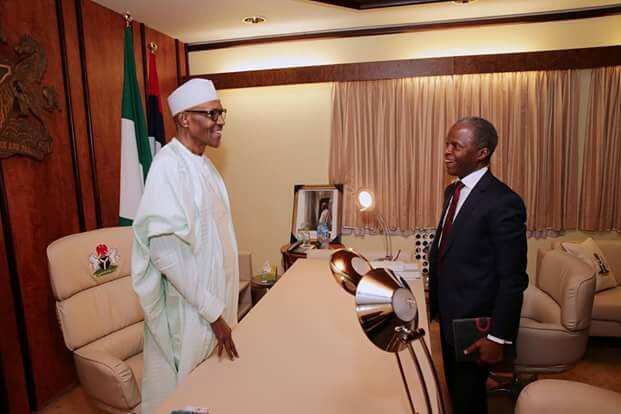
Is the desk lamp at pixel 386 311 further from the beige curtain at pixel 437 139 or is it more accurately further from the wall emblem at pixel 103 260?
the beige curtain at pixel 437 139

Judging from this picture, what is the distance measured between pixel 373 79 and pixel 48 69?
7.93 ft

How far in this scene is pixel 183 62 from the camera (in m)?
3.81

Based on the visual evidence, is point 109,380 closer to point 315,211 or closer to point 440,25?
point 315,211

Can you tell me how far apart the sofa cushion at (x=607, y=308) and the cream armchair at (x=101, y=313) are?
3006 millimetres

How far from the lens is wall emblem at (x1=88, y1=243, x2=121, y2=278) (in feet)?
7.16

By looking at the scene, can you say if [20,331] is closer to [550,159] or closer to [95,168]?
[95,168]

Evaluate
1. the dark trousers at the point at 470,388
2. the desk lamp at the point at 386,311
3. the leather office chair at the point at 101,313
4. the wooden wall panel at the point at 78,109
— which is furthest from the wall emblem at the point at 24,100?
the dark trousers at the point at 470,388

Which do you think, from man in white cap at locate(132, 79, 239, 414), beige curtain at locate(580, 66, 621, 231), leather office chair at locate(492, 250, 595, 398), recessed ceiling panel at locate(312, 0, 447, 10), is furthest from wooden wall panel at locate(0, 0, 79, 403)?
beige curtain at locate(580, 66, 621, 231)

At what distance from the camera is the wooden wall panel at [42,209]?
2.28m

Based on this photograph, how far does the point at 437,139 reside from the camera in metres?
3.38

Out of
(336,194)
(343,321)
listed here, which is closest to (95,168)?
(336,194)

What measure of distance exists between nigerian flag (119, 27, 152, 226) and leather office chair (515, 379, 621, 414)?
8.55 feet

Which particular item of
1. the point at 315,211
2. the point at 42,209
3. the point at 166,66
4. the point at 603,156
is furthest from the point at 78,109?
the point at 603,156

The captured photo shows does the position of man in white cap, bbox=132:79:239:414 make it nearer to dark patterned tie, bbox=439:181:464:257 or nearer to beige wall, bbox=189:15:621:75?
dark patterned tie, bbox=439:181:464:257
